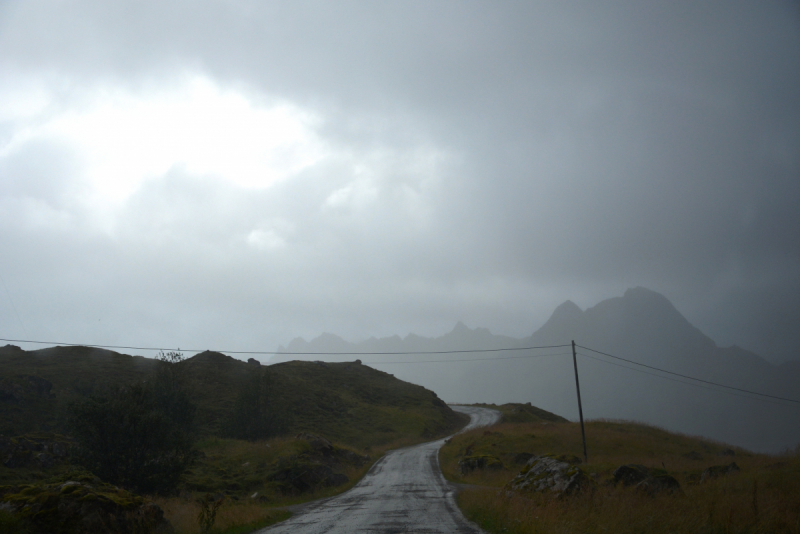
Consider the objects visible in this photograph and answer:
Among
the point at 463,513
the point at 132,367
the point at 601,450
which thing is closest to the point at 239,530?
the point at 463,513

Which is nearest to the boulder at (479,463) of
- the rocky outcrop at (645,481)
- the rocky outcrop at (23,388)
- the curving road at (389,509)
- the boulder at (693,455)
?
the curving road at (389,509)

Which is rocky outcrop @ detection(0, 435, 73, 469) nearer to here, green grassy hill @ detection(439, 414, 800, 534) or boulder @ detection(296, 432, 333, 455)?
boulder @ detection(296, 432, 333, 455)

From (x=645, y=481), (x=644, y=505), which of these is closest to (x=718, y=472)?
(x=645, y=481)

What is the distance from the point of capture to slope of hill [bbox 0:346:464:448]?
45.6 m

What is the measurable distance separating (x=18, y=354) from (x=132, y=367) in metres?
17.2

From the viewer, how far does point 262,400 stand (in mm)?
49094

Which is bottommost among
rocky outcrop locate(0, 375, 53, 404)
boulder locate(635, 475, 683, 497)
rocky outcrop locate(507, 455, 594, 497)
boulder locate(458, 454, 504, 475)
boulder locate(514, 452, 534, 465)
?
boulder locate(514, 452, 534, 465)

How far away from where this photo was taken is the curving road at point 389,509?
40.5 feet

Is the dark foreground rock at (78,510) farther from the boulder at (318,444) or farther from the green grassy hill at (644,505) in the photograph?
the boulder at (318,444)

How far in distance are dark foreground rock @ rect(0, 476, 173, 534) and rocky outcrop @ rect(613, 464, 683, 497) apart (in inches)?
660

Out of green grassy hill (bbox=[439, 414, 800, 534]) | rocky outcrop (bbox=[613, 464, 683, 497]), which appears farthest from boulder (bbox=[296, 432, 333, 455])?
rocky outcrop (bbox=[613, 464, 683, 497])

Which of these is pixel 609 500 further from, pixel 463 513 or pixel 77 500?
pixel 77 500

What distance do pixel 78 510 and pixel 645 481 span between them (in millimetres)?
19147

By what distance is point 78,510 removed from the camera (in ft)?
34.9
